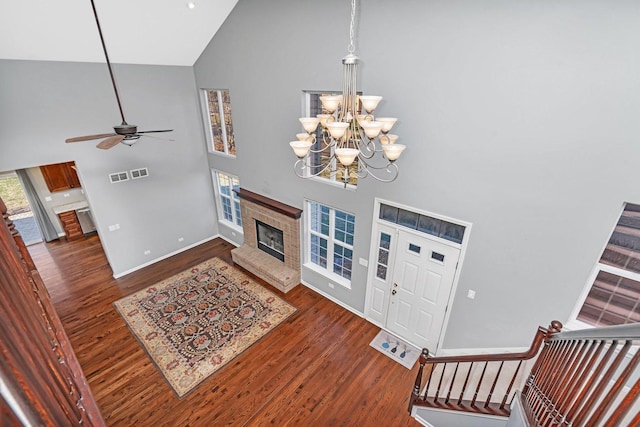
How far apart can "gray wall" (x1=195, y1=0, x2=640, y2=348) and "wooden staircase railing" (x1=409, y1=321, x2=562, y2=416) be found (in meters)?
0.41

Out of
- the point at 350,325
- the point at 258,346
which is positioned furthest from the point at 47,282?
the point at 350,325

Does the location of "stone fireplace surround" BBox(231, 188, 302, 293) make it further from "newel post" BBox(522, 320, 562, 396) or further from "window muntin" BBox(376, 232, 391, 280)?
"newel post" BBox(522, 320, 562, 396)

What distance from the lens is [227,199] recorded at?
7.84 m

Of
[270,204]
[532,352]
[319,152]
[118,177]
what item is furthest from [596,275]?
[118,177]

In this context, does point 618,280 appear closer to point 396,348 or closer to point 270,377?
point 396,348

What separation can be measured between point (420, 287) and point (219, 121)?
551 centimetres

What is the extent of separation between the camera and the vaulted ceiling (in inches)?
161

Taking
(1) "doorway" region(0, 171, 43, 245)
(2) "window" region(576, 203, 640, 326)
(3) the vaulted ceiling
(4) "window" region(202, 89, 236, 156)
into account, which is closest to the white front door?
(2) "window" region(576, 203, 640, 326)

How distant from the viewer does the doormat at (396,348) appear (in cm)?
468

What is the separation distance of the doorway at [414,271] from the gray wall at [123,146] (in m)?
4.89

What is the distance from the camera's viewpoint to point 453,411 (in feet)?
10.6

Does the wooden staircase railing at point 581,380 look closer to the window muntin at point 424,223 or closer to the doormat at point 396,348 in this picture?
the window muntin at point 424,223

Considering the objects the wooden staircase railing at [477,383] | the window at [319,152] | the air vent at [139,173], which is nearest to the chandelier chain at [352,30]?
the window at [319,152]

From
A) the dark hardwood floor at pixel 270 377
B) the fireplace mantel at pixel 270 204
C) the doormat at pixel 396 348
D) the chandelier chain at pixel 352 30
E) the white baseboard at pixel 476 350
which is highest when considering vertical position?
the chandelier chain at pixel 352 30
